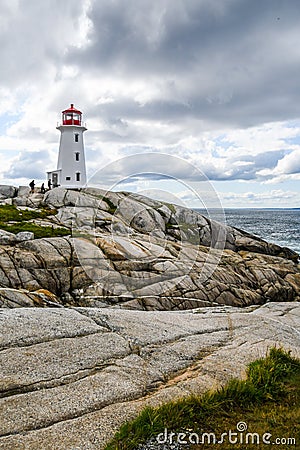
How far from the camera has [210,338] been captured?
12.1 meters

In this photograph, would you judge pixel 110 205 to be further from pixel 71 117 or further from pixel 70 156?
pixel 71 117

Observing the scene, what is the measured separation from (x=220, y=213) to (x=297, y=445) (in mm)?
15844

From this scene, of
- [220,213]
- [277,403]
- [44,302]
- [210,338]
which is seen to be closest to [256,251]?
[220,213]

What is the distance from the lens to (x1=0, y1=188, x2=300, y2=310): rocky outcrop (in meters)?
25.3

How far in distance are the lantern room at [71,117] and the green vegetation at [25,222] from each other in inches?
711

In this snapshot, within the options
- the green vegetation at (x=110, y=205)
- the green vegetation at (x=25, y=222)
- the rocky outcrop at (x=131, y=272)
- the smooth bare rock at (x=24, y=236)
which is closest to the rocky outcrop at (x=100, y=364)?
the rocky outcrop at (x=131, y=272)

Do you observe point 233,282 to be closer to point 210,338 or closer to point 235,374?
point 210,338

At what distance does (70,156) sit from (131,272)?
3415 centimetres

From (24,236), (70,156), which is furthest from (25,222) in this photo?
(70,156)

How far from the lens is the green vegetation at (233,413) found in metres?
7.07

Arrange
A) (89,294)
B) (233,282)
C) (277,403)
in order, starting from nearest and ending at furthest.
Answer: (277,403), (89,294), (233,282)

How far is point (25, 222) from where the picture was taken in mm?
36719

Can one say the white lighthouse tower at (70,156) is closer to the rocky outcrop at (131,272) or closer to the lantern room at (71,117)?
the lantern room at (71,117)

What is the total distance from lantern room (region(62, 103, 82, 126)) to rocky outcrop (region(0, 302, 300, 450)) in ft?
158
